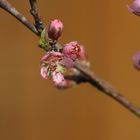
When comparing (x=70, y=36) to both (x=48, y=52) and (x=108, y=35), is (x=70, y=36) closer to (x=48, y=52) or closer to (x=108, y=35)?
(x=108, y=35)

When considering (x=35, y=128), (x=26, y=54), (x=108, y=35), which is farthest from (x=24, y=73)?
(x=108, y=35)

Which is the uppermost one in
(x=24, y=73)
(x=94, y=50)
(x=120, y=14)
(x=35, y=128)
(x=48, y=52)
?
(x=120, y=14)

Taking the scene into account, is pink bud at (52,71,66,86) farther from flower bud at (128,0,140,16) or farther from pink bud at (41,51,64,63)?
flower bud at (128,0,140,16)

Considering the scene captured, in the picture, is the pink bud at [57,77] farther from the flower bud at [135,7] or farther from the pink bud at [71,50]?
the flower bud at [135,7]

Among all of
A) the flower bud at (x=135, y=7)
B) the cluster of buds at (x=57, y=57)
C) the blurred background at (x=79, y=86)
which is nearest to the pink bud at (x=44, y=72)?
the cluster of buds at (x=57, y=57)

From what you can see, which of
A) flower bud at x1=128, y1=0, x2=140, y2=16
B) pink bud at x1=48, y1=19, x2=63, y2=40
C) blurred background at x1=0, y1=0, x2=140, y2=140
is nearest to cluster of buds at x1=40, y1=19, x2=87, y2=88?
pink bud at x1=48, y1=19, x2=63, y2=40

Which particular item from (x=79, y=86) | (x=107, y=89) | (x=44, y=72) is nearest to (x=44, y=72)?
(x=44, y=72)

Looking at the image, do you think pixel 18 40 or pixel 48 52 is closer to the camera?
pixel 48 52

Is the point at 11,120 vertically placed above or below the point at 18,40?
below
